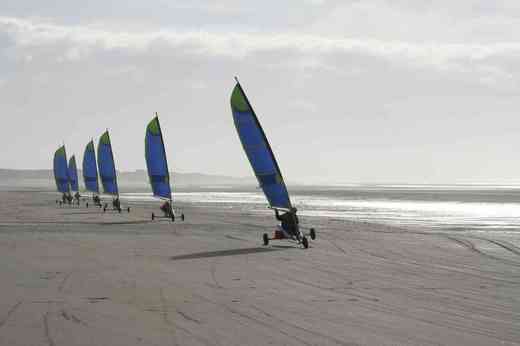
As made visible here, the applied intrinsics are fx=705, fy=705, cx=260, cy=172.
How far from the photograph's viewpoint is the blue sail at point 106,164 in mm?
49812

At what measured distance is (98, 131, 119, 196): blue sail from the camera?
4981 centimetres

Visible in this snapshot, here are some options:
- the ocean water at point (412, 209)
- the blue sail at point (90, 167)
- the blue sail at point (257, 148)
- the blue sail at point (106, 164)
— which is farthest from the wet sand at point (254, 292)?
the blue sail at point (90, 167)

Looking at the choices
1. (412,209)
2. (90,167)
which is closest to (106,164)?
(90,167)

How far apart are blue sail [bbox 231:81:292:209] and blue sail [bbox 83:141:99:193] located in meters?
40.2

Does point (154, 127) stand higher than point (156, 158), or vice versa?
point (154, 127)

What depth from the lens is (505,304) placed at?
11414 mm

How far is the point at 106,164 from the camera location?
50875mm

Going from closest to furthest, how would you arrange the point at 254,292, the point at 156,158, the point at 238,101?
the point at 254,292, the point at 238,101, the point at 156,158

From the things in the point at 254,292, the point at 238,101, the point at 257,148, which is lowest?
the point at 254,292

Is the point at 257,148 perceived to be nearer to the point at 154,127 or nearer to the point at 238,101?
the point at 238,101

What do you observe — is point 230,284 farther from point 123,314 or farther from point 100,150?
point 100,150

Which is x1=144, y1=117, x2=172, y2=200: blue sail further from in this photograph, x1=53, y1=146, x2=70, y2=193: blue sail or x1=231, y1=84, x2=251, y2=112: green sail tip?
x1=53, y1=146, x2=70, y2=193: blue sail

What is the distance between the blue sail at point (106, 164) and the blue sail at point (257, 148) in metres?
28.2

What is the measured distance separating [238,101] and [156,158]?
16.3 metres
